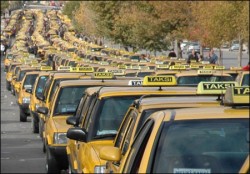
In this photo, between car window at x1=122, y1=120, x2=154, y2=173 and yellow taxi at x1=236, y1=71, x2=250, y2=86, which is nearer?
car window at x1=122, y1=120, x2=154, y2=173

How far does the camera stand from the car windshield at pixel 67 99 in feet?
52.2

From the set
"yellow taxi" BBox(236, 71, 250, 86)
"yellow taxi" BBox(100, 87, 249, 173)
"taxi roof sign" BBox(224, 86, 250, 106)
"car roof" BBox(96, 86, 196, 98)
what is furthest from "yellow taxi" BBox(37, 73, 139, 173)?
"yellow taxi" BBox(100, 87, 249, 173)

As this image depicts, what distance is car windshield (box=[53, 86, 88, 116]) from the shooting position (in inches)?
626

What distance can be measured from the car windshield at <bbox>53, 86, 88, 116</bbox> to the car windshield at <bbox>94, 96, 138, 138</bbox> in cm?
457

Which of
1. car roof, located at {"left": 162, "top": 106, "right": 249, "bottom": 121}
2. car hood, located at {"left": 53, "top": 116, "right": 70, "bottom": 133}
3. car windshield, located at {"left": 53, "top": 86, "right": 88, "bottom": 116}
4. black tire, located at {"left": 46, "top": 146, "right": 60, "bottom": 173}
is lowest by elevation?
black tire, located at {"left": 46, "top": 146, "right": 60, "bottom": 173}

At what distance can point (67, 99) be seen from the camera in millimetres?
16016

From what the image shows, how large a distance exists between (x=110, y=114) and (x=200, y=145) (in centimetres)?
486

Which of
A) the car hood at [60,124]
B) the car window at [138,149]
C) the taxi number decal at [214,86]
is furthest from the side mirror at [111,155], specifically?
the car hood at [60,124]

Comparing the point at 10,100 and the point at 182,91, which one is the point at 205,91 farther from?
the point at 10,100

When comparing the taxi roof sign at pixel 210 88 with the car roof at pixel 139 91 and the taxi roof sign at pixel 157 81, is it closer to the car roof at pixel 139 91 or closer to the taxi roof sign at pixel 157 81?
the car roof at pixel 139 91

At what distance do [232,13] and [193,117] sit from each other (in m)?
42.1

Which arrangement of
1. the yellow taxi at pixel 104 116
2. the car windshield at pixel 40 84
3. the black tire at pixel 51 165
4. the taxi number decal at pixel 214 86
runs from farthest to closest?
the car windshield at pixel 40 84 < the black tire at pixel 51 165 < the yellow taxi at pixel 104 116 < the taxi number decal at pixel 214 86

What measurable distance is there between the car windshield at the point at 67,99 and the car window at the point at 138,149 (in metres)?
8.78

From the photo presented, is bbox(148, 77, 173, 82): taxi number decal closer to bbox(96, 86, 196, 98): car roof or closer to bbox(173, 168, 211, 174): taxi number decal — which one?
bbox(96, 86, 196, 98): car roof
